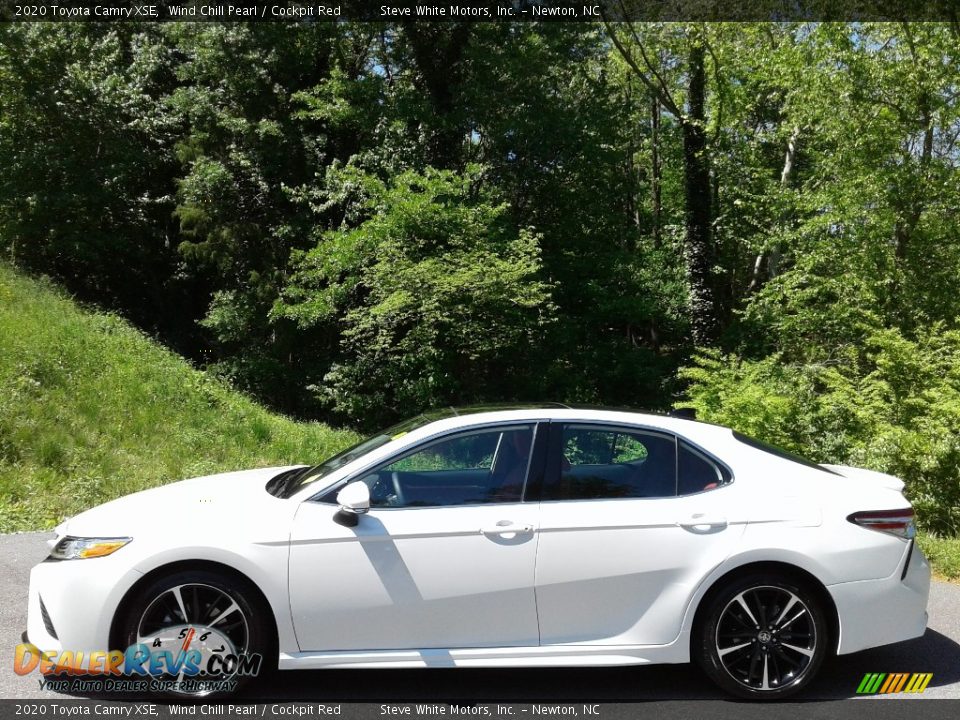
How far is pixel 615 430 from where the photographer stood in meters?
5.00

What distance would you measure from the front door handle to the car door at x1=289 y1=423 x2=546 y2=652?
82cm

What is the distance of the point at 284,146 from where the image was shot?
23734 mm

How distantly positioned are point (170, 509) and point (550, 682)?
232 cm

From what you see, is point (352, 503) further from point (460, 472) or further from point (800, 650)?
point (800, 650)

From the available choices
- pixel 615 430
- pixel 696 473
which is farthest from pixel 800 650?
pixel 615 430

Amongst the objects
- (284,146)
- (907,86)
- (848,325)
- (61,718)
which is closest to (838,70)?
(907,86)

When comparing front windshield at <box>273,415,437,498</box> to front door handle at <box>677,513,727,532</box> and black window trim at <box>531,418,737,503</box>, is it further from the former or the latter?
front door handle at <box>677,513,727,532</box>

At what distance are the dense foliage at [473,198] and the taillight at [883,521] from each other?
38.1 ft

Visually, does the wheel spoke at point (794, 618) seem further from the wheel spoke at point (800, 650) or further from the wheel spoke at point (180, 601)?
the wheel spoke at point (180, 601)

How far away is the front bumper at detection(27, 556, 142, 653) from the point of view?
447 centimetres

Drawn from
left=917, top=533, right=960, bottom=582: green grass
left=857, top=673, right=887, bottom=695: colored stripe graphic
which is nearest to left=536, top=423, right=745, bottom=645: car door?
left=857, top=673, right=887, bottom=695: colored stripe graphic

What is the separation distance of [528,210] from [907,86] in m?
9.16

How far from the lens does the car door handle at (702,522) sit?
470 cm

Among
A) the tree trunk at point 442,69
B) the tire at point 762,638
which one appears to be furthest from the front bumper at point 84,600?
the tree trunk at point 442,69
